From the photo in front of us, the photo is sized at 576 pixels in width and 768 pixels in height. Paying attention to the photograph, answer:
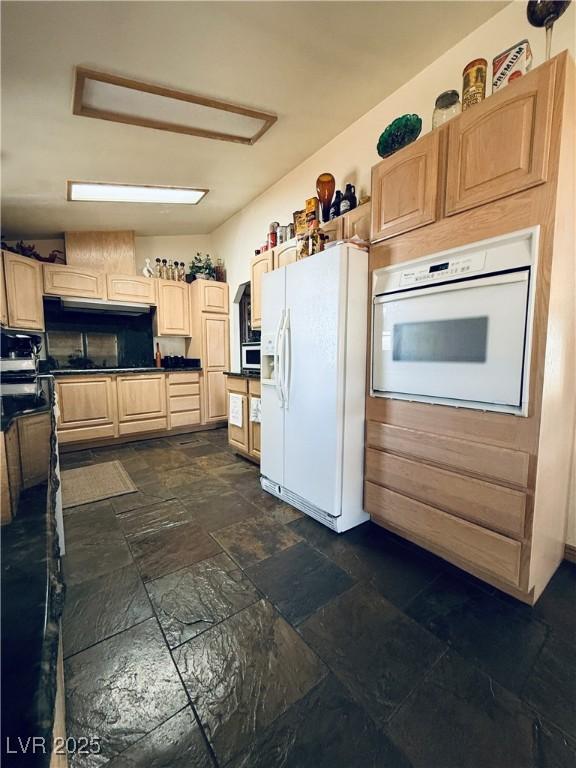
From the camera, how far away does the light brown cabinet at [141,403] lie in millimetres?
3803

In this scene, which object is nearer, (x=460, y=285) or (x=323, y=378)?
(x=460, y=285)

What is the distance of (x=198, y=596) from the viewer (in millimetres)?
1436

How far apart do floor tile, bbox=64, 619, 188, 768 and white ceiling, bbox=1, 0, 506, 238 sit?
2677 millimetres

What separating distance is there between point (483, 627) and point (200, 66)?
3.10 meters

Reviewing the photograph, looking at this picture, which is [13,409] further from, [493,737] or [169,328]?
[169,328]

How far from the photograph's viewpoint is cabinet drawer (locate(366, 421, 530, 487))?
1283 millimetres

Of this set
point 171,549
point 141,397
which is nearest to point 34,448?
point 171,549

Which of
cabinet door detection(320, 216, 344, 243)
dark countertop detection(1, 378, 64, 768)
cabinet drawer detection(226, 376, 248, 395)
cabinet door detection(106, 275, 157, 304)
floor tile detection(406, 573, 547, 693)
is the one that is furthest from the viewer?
cabinet door detection(106, 275, 157, 304)

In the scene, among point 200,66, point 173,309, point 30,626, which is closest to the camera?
point 30,626

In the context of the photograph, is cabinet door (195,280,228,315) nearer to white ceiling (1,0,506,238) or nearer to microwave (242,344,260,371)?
microwave (242,344,260,371)

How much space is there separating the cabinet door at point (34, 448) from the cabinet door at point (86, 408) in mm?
2619

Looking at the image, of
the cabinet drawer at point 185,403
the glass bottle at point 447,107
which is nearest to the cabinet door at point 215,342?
the cabinet drawer at point 185,403

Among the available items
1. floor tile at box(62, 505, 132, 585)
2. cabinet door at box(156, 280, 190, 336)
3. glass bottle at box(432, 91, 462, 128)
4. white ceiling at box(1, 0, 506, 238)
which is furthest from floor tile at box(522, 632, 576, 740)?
cabinet door at box(156, 280, 190, 336)

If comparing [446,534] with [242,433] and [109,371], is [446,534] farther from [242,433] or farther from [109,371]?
[109,371]
